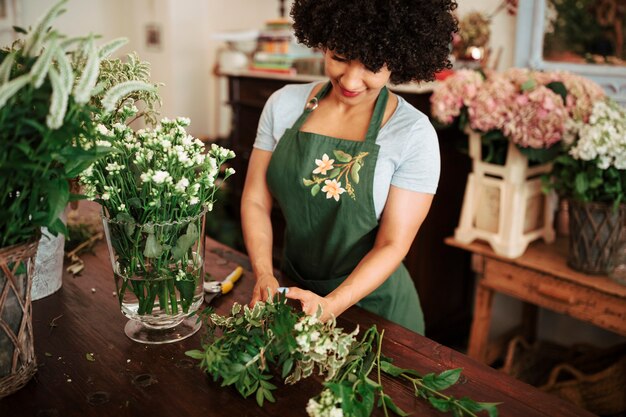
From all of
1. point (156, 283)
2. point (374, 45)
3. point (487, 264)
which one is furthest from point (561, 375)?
point (156, 283)

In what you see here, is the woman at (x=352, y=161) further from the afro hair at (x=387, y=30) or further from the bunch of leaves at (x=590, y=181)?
the bunch of leaves at (x=590, y=181)

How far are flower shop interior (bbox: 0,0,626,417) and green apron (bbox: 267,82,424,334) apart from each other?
0.17ft

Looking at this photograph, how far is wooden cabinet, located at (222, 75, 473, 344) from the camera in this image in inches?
118

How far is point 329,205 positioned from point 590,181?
3.37 ft

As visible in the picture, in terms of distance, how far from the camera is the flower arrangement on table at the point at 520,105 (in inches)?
87.7

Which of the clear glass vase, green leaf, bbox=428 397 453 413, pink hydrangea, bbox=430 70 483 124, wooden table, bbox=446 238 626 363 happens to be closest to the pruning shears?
the clear glass vase

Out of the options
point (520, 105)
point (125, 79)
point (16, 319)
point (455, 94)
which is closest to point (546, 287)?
point (520, 105)

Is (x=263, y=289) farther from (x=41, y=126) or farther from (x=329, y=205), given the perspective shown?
(x=41, y=126)

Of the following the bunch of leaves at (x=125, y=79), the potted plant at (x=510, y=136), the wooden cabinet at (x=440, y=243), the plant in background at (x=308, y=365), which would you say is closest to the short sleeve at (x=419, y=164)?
the plant in background at (x=308, y=365)

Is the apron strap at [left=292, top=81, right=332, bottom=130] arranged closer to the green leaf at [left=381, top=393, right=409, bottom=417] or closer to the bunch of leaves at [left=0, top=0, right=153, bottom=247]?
the bunch of leaves at [left=0, top=0, right=153, bottom=247]

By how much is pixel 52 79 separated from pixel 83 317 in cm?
71

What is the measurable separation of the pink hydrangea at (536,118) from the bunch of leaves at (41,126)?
1.62 m

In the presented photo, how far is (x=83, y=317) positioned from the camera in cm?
144

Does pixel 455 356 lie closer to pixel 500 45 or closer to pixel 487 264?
pixel 487 264
